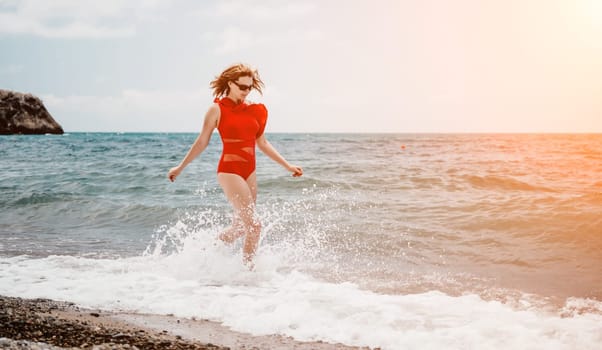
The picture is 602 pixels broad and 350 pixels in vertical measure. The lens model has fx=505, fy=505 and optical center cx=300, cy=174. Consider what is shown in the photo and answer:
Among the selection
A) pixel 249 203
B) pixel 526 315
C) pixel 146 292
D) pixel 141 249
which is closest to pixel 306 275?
pixel 249 203

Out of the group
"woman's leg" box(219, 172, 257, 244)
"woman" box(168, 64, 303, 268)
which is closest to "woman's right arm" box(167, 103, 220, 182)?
"woman" box(168, 64, 303, 268)

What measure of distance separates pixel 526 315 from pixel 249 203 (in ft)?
9.23

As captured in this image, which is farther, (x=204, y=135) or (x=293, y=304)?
(x=204, y=135)

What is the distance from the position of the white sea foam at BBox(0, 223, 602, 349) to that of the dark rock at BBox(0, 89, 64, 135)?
85925 mm

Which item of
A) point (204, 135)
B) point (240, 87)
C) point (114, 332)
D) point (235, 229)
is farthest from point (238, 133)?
point (114, 332)

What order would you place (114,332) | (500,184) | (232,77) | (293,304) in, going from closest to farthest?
(114,332)
(293,304)
(232,77)
(500,184)

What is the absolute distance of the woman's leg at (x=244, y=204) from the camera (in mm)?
Result: 5230

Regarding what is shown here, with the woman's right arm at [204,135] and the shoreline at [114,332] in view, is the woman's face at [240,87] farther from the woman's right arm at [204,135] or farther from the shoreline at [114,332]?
the shoreline at [114,332]

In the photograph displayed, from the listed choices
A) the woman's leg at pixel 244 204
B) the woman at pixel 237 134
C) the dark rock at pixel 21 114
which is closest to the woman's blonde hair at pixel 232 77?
the woman at pixel 237 134

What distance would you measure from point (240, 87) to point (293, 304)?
218 cm

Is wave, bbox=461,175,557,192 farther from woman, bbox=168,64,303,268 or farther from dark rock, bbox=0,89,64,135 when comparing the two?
dark rock, bbox=0,89,64,135

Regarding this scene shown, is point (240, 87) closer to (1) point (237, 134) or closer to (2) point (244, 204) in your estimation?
(1) point (237, 134)

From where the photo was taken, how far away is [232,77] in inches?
199

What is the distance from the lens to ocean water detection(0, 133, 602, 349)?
4082 millimetres
